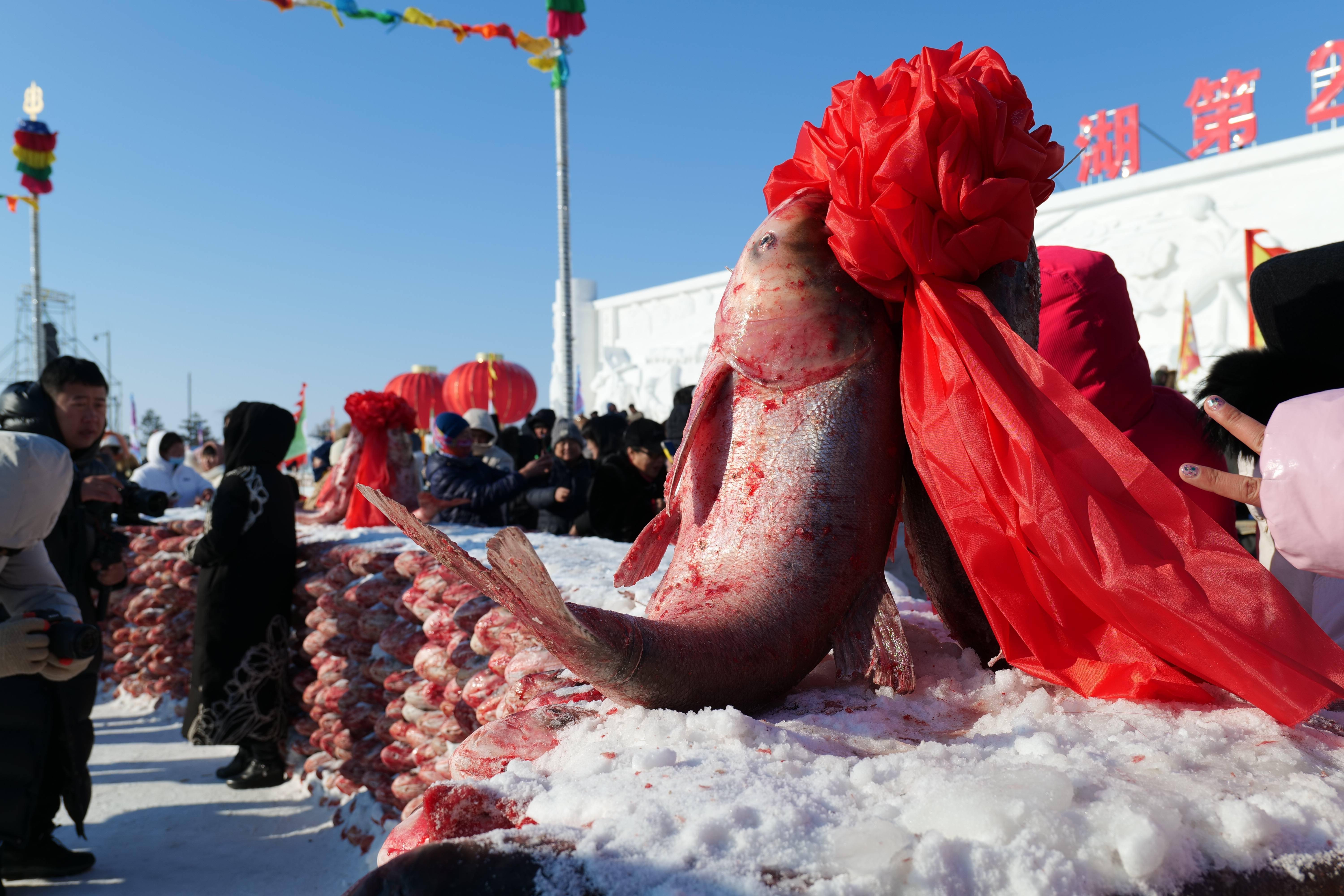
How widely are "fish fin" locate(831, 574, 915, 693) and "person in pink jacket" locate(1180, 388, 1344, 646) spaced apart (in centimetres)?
47

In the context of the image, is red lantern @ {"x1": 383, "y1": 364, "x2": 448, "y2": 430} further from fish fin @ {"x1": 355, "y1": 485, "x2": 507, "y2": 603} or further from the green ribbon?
fish fin @ {"x1": 355, "y1": 485, "x2": 507, "y2": 603}

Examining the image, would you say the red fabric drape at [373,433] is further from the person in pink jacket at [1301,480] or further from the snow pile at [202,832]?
the person in pink jacket at [1301,480]

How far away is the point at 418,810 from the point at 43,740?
9.72ft

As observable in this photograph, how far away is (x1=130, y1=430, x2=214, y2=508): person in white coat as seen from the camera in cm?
783

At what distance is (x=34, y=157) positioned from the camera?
16484 mm

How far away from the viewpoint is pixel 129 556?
6.47 metres

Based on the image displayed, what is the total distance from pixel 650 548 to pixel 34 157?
2031 cm

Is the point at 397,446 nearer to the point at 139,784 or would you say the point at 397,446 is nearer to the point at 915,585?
the point at 139,784

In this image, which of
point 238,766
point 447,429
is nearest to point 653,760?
point 238,766

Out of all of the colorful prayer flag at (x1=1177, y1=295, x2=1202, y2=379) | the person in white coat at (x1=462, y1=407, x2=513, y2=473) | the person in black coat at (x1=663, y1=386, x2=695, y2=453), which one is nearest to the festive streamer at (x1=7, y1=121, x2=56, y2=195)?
the person in white coat at (x1=462, y1=407, x2=513, y2=473)

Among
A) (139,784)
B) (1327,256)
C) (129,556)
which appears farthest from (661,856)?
(129,556)

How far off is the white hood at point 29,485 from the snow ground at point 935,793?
7.32 feet

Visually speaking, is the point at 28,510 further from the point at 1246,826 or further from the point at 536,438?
the point at 536,438

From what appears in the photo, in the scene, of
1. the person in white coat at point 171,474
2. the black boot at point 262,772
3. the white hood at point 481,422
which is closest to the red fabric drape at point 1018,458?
the black boot at point 262,772
